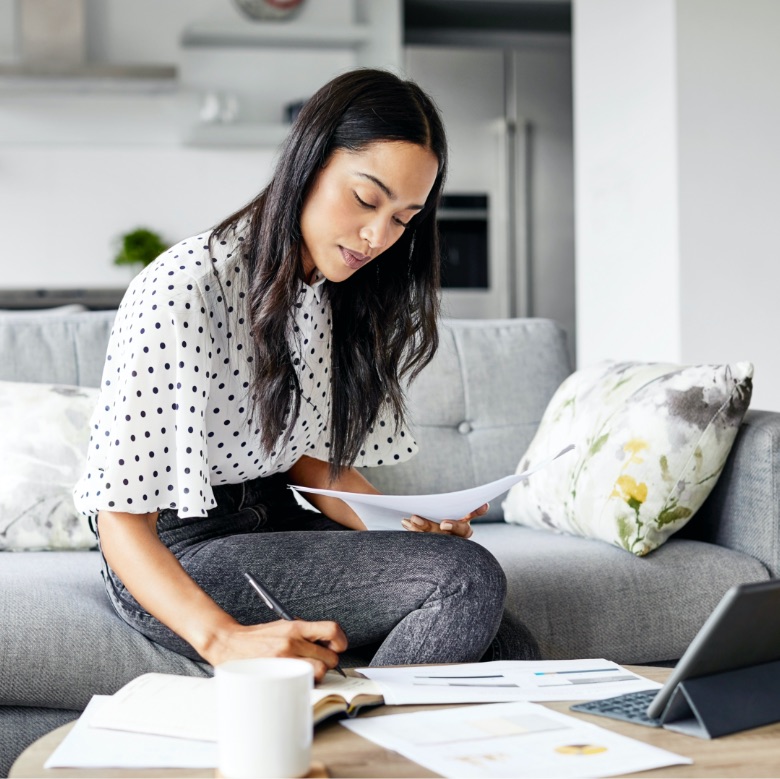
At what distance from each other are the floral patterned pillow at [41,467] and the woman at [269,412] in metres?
0.48

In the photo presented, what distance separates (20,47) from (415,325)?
3.87m

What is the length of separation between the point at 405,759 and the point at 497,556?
1010mm

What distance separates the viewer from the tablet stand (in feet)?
2.96

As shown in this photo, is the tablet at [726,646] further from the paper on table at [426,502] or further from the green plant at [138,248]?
the green plant at [138,248]

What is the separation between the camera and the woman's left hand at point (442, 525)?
153cm

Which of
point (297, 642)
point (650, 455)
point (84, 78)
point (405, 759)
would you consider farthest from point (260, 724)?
point (84, 78)

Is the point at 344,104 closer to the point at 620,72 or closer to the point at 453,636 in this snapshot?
the point at 453,636

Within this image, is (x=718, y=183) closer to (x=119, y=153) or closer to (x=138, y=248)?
Result: (x=138, y=248)

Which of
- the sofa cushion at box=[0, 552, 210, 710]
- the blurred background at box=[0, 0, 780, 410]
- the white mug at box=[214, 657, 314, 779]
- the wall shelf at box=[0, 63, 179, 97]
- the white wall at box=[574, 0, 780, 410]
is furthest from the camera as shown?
the blurred background at box=[0, 0, 780, 410]

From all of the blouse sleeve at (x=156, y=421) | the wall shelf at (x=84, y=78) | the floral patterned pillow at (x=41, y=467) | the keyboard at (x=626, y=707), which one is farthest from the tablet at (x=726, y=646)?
the wall shelf at (x=84, y=78)

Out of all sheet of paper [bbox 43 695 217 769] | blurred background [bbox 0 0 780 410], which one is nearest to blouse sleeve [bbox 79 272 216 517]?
sheet of paper [bbox 43 695 217 769]

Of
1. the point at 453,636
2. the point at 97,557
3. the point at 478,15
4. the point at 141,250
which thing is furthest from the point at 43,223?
the point at 453,636

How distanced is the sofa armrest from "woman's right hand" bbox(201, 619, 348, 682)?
3.56 feet

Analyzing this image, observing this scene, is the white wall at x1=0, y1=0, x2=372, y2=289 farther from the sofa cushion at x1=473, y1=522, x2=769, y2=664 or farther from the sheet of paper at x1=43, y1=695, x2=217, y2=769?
the sheet of paper at x1=43, y1=695, x2=217, y2=769
